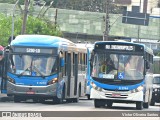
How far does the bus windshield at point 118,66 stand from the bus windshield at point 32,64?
2987 mm

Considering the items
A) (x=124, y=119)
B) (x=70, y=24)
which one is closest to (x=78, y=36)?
(x=70, y=24)

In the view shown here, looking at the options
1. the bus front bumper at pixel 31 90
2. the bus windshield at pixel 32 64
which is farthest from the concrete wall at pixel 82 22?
the bus front bumper at pixel 31 90

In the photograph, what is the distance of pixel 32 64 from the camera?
104 feet

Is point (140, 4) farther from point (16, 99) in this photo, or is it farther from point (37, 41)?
point (37, 41)

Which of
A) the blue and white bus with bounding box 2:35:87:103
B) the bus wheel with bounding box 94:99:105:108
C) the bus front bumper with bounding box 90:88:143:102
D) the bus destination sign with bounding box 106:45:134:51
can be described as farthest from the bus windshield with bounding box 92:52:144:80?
the blue and white bus with bounding box 2:35:87:103

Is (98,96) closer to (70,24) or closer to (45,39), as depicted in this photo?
(45,39)

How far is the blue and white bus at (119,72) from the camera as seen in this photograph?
29172 mm

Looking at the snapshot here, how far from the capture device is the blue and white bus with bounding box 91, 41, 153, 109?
2917 cm

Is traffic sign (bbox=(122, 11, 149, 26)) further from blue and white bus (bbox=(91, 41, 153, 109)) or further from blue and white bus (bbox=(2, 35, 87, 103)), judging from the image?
blue and white bus (bbox=(91, 41, 153, 109))

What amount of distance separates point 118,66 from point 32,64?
169 inches

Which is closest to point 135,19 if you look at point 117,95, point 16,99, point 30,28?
point 30,28

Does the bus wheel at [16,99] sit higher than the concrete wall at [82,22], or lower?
higher

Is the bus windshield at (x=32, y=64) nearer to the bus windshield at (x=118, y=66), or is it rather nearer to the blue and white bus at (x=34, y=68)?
the blue and white bus at (x=34, y=68)

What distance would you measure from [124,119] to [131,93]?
21.9 feet
